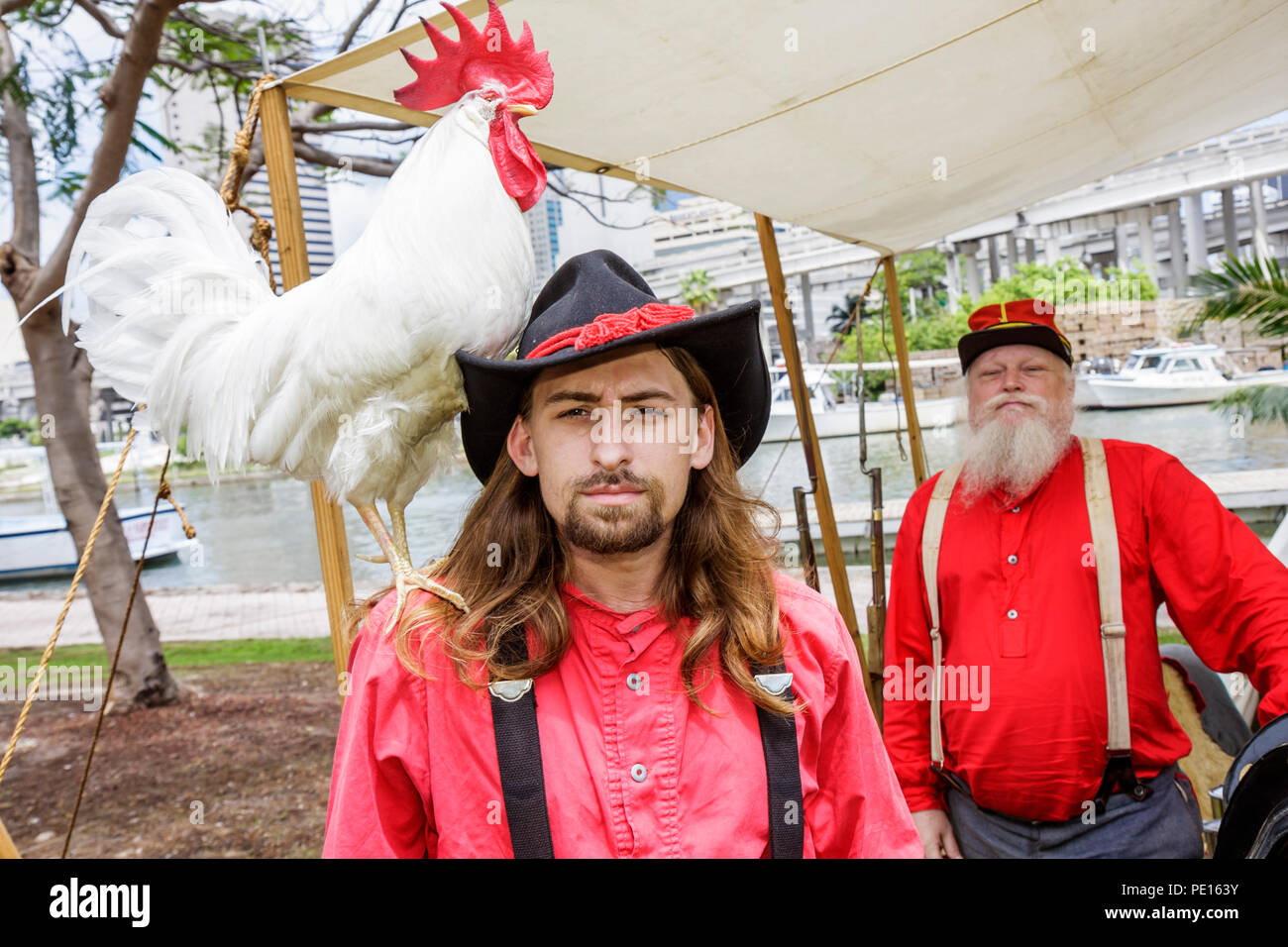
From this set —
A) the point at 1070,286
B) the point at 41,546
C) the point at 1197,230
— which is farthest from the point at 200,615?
the point at 1197,230

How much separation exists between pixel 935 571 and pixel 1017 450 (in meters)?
0.40

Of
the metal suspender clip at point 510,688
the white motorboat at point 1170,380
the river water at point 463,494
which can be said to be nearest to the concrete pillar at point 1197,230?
the white motorboat at point 1170,380

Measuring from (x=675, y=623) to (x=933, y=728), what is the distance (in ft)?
3.94

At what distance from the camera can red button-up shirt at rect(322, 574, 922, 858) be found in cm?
119

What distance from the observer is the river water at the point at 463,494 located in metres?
15.5

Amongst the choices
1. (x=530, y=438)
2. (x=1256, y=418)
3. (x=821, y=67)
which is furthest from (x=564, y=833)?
(x=1256, y=418)

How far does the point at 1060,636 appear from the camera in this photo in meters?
2.12

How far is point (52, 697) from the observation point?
27.1 feet

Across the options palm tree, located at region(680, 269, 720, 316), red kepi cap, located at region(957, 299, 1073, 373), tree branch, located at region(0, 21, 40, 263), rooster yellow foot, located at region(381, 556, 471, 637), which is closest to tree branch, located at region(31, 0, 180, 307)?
tree branch, located at region(0, 21, 40, 263)

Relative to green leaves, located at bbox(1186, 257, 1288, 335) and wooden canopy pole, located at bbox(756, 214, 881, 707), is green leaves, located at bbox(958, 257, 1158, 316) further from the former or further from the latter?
wooden canopy pole, located at bbox(756, 214, 881, 707)

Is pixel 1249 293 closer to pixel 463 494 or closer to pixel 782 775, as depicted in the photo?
pixel 782 775

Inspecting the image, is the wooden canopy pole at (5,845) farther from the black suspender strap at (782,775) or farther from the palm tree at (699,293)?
the palm tree at (699,293)

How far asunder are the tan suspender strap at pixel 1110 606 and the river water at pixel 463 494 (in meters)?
10.8
